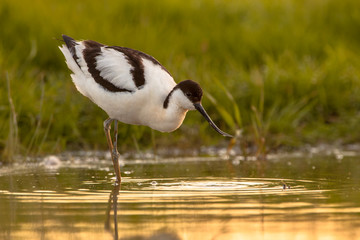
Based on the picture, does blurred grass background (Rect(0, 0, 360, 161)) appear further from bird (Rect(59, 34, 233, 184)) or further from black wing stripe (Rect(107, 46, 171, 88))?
black wing stripe (Rect(107, 46, 171, 88))

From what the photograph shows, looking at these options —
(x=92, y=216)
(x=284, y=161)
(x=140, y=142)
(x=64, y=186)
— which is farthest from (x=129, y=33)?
(x=92, y=216)

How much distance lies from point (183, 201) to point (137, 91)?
1.65 meters

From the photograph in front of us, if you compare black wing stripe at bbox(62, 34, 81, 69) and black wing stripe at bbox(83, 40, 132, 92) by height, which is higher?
black wing stripe at bbox(62, 34, 81, 69)

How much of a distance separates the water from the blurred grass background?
1.17m

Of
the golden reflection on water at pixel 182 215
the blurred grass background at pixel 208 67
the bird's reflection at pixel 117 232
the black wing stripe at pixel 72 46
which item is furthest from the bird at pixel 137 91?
the bird's reflection at pixel 117 232

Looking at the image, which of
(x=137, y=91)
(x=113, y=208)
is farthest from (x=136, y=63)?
(x=113, y=208)

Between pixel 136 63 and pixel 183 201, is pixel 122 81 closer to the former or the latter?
pixel 136 63

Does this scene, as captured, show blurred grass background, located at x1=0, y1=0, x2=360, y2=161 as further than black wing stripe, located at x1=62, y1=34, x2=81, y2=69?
Yes

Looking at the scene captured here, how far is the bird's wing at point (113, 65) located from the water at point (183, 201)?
805 mm

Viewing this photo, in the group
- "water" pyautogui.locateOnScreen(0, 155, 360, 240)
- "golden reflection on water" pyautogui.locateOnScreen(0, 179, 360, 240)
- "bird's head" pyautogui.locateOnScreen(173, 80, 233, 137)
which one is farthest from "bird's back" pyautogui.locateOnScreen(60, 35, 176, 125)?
"golden reflection on water" pyautogui.locateOnScreen(0, 179, 360, 240)

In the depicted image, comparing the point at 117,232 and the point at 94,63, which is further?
the point at 94,63

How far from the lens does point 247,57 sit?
11.4 m

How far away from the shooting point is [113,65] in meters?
6.71

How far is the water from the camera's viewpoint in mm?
3953
